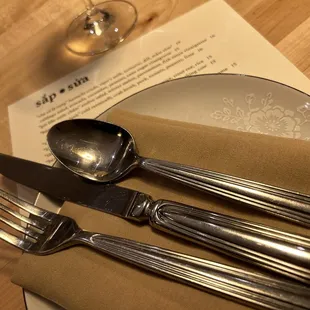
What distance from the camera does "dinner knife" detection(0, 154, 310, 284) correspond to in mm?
Result: 303

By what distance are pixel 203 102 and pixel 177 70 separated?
0.11 m

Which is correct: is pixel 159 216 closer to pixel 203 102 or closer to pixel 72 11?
pixel 203 102

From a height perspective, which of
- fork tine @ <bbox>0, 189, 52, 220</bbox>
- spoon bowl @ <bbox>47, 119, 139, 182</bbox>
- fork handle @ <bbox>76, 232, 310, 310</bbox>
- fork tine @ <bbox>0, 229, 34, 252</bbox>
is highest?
spoon bowl @ <bbox>47, 119, 139, 182</bbox>

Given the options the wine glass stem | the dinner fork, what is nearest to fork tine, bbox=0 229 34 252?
the dinner fork

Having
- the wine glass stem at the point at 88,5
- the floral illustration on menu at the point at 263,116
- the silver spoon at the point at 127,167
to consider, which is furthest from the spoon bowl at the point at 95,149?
the wine glass stem at the point at 88,5

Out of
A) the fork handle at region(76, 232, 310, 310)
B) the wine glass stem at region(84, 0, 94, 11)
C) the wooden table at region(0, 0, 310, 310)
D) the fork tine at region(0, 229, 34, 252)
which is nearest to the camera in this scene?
the fork handle at region(76, 232, 310, 310)

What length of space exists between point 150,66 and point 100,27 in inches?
5.8

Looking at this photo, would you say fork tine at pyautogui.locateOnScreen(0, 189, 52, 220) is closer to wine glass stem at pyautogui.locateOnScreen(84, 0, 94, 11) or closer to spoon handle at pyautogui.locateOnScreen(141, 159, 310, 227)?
spoon handle at pyautogui.locateOnScreen(141, 159, 310, 227)

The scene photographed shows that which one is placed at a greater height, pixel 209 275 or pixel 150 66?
pixel 150 66

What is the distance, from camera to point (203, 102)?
1.50ft

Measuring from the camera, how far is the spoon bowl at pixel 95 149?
0.42 m

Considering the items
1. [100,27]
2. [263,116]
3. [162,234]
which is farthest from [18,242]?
[100,27]

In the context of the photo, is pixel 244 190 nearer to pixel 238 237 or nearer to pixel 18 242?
pixel 238 237

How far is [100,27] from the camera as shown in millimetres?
654
